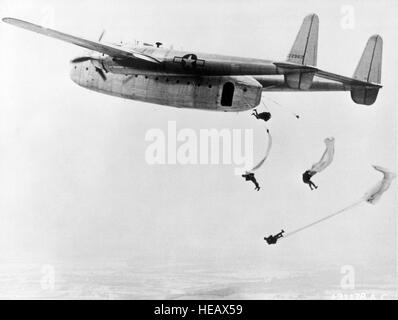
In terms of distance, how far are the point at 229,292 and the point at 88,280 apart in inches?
167

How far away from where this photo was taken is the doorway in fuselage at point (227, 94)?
60.0 feet

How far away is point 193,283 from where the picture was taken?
741 inches

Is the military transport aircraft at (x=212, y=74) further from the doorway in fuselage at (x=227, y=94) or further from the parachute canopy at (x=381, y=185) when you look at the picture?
the parachute canopy at (x=381, y=185)

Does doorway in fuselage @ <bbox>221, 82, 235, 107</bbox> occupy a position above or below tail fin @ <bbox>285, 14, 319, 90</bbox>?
below

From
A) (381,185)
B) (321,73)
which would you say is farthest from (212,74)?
(381,185)

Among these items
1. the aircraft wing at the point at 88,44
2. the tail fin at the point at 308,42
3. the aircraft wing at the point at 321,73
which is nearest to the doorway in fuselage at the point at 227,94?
the aircraft wing at the point at 321,73

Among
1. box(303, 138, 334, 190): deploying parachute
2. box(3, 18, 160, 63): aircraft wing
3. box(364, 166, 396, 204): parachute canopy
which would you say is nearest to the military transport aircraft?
box(3, 18, 160, 63): aircraft wing

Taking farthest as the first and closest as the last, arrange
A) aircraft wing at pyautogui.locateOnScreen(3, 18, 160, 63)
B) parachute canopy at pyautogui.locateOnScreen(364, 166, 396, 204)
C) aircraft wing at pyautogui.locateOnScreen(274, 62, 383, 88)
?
1. parachute canopy at pyautogui.locateOnScreen(364, 166, 396, 204)
2. aircraft wing at pyautogui.locateOnScreen(274, 62, 383, 88)
3. aircraft wing at pyautogui.locateOnScreen(3, 18, 160, 63)

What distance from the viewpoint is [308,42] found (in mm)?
17812

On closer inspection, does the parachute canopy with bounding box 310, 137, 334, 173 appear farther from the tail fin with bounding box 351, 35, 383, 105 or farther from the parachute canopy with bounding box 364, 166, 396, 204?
the tail fin with bounding box 351, 35, 383, 105

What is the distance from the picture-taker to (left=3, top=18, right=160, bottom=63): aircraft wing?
17.5m
